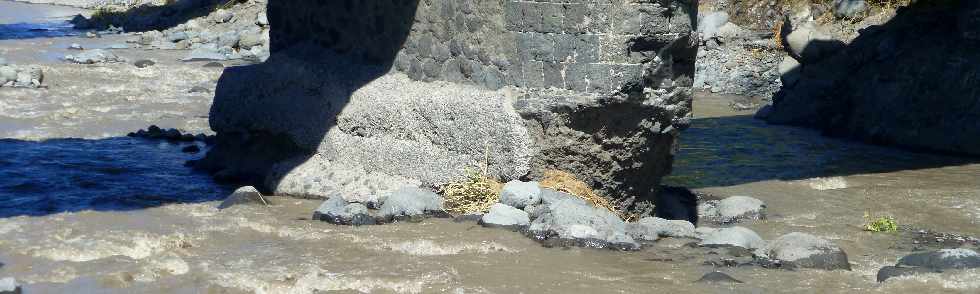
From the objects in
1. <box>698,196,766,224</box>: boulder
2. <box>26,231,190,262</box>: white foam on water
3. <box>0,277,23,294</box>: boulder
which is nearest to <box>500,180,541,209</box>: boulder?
<box>698,196,766,224</box>: boulder

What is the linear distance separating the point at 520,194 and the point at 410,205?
74 centimetres

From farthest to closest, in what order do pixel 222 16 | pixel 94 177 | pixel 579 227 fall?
pixel 222 16
pixel 94 177
pixel 579 227

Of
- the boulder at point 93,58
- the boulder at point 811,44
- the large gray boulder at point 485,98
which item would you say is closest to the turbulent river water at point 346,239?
the large gray boulder at point 485,98

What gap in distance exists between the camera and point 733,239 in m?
7.48

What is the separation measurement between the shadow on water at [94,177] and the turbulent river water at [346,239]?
0.02 m

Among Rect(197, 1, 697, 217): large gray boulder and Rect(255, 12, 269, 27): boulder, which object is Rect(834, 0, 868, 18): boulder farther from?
Rect(255, 12, 269, 27): boulder

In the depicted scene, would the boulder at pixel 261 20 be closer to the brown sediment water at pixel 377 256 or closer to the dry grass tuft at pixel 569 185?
the brown sediment water at pixel 377 256

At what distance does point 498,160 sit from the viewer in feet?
26.9

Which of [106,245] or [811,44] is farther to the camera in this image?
[811,44]

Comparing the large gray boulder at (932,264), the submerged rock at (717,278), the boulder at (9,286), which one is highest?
the large gray boulder at (932,264)

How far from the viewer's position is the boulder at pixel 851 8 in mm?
17062

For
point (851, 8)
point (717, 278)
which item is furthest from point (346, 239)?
point (851, 8)

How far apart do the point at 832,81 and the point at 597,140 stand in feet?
23.5

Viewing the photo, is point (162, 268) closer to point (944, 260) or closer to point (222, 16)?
point (944, 260)
